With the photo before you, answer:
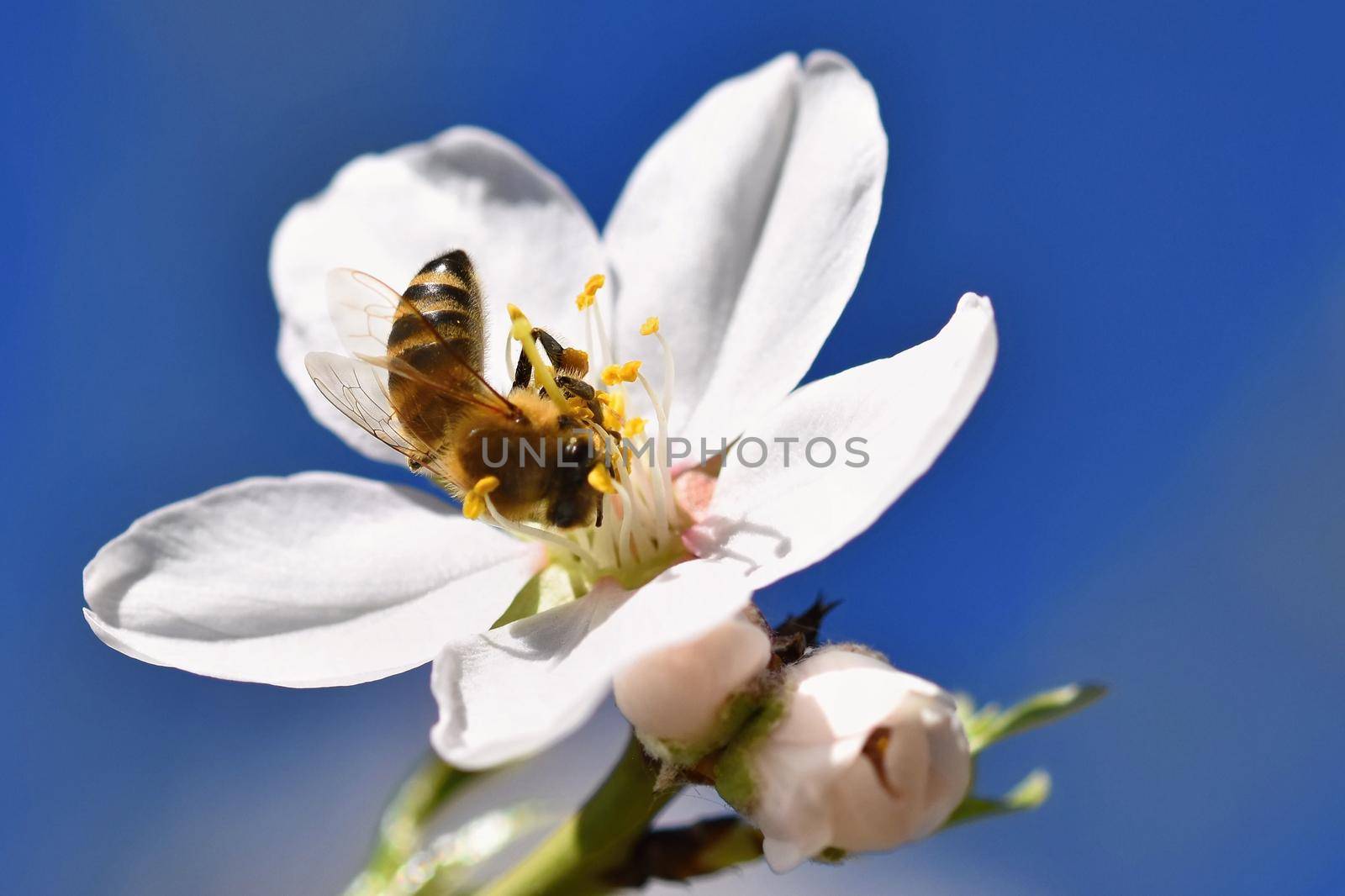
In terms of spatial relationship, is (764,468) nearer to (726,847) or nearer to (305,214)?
(726,847)

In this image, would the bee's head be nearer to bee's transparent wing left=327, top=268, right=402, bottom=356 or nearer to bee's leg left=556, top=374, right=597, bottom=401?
bee's leg left=556, top=374, right=597, bottom=401

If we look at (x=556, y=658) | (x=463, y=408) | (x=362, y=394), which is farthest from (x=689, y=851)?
(x=362, y=394)

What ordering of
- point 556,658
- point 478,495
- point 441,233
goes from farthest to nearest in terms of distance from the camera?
1. point 441,233
2. point 478,495
3. point 556,658

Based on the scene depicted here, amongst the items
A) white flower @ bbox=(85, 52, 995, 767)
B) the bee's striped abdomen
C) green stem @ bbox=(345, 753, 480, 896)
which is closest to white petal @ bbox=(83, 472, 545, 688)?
white flower @ bbox=(85, 52, 995, 767)

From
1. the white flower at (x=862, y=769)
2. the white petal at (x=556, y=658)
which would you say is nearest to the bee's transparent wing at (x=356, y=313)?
the white petal at (x=556, y=658)

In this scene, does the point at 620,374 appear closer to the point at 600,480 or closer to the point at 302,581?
the point at 600,480
